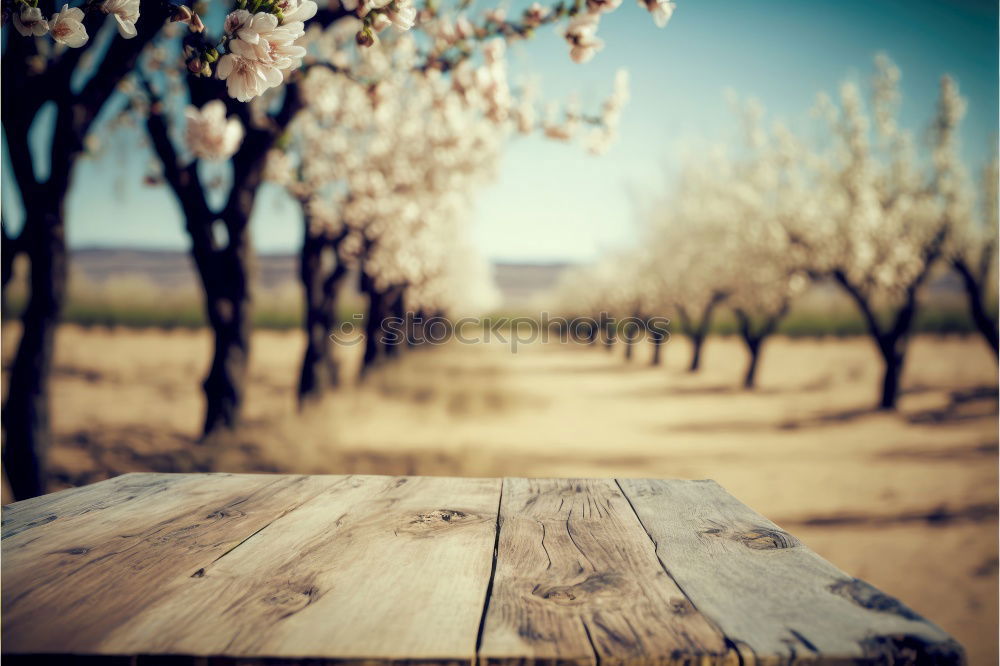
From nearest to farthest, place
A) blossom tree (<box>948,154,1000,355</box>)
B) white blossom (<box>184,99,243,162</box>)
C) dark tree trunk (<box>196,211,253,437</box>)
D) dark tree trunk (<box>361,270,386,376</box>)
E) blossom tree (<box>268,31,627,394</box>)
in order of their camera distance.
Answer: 1. white blossom (<box>184,99,243,162</box>)
2. dark tree trunk (<box>196,211,253,437</box>)
3. blossom tree (<box>268,31,627,394</box>)
4. blossom tree (<box>948,154,1000,355</box>)
5. dark tree trunk (<box>361,270,386,376</box>)

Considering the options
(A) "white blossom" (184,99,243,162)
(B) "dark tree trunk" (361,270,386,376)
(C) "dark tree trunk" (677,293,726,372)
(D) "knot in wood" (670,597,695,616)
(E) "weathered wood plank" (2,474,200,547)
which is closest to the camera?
(D) "knot in wood" (670,597,695,616)

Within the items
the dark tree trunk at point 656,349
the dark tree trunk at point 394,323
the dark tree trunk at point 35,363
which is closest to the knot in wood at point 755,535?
the dark tree trunk at point 35,363

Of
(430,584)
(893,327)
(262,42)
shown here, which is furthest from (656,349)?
(430,584)

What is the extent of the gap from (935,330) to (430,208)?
29218 mm

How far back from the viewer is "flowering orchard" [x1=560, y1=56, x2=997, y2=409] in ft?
36.4

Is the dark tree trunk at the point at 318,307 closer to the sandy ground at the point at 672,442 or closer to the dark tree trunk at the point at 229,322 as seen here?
the sandy ground at the point at 672,442

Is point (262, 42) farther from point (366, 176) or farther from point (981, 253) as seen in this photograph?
point (981, 253)

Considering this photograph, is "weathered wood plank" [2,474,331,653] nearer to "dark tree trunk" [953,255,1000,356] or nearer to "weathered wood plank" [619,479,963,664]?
"weathered wood plank" [619,479,963,664]

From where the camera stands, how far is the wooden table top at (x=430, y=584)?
0.93 m

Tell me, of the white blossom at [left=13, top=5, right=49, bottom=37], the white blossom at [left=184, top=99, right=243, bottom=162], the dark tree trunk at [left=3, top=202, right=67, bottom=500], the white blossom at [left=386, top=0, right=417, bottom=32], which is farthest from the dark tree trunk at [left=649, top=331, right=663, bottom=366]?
the white blossom at [left=13, top=5, right=49, bottom=37]

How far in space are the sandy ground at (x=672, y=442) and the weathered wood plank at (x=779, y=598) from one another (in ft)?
12.7

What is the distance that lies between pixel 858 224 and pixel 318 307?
1064 cm

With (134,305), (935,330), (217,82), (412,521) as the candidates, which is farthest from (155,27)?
(935,330)

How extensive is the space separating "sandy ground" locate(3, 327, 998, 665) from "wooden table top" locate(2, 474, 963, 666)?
4040 mm
